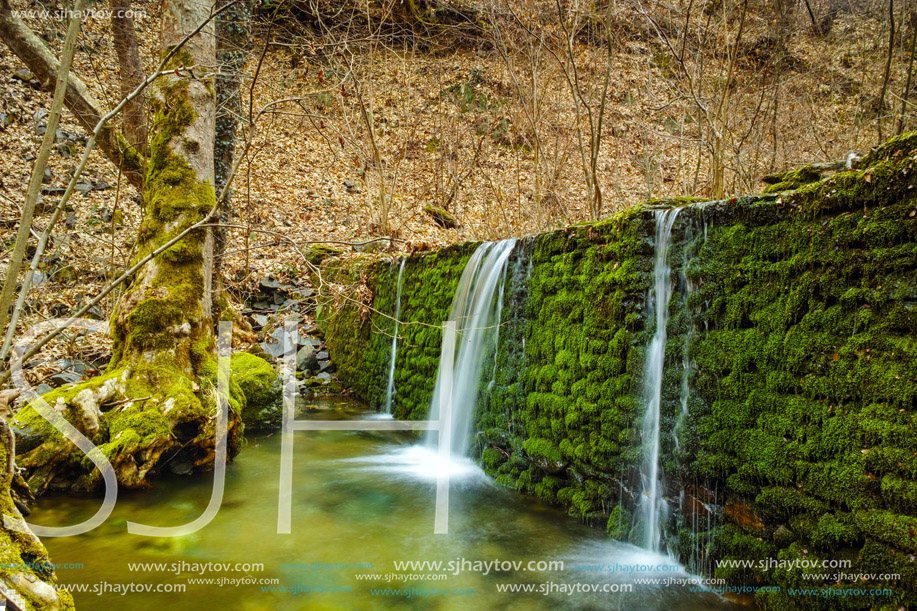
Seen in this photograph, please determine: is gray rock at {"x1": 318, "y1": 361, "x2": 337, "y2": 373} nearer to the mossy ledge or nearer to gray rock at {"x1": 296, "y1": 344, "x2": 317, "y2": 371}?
gray rock at {"x1": 296, "y1": 344, "x2": 317, "y2": 371}

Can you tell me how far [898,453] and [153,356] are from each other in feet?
17.2

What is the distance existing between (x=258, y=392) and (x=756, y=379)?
5.76 m

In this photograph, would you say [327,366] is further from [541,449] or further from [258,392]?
[541,449]

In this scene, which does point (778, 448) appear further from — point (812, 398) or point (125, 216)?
point (125, 216)

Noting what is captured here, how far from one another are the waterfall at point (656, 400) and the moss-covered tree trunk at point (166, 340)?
12.3ft

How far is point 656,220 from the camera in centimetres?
363

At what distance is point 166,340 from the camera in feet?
15.1

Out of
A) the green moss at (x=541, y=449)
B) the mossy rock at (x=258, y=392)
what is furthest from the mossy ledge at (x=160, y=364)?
the green moss at (x=541, y=449)

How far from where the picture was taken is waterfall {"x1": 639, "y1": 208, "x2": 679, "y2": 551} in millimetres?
3391

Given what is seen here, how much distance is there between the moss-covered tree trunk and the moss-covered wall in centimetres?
309

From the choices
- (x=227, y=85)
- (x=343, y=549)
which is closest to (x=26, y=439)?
(x=343, y=549)

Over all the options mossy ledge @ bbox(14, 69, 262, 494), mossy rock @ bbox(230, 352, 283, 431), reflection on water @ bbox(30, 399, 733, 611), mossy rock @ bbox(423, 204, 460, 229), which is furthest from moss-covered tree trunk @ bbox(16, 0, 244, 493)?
mossy rock @ bbox(423, 204, 460, 229)

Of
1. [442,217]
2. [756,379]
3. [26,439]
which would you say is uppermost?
[442,217]

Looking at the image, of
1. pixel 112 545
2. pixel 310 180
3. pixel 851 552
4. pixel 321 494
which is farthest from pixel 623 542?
pixel 310 180
